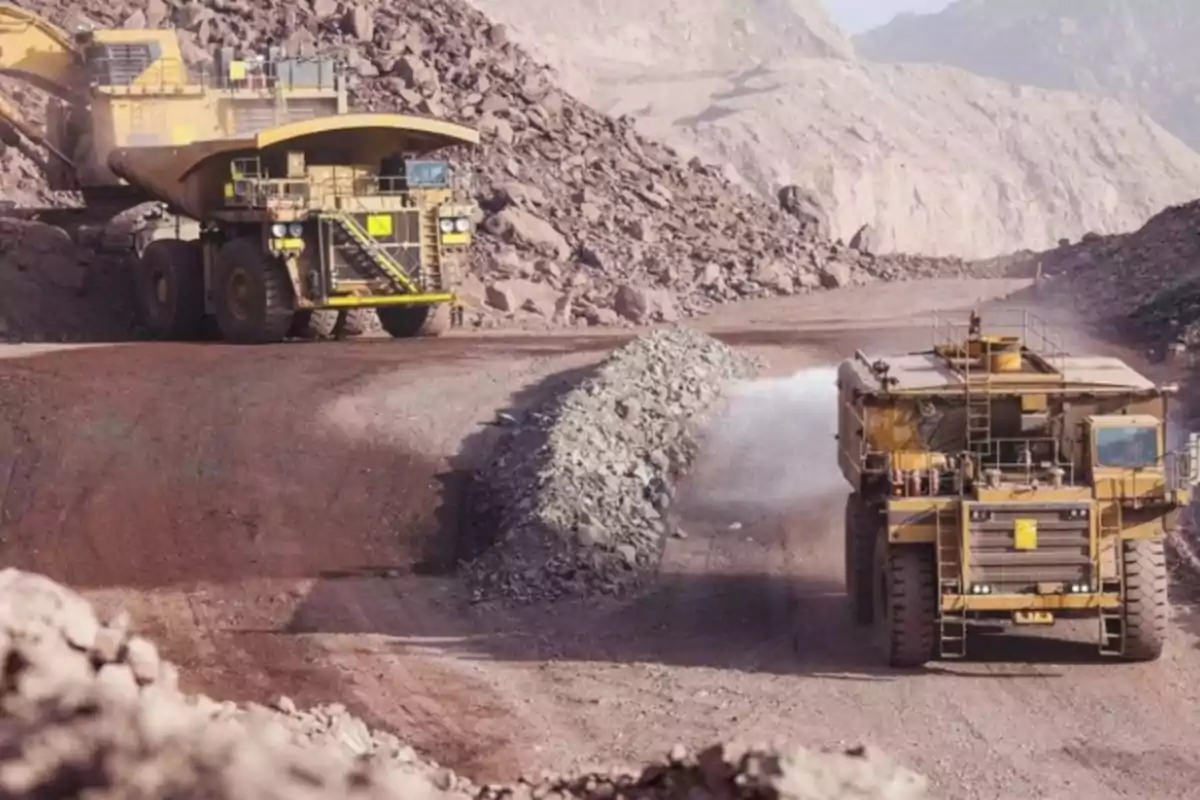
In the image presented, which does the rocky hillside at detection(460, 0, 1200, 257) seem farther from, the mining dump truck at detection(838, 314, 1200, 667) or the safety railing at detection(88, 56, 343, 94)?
the mining dump truck at detection(838, 314, 1200, 667)

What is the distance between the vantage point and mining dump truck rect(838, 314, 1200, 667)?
1328 cm

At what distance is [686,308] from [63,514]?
19991 mm

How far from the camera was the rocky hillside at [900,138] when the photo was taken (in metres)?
77.2

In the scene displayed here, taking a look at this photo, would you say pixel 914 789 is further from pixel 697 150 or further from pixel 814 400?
pixel 697 150

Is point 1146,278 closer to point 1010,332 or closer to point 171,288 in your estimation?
point 1010,332

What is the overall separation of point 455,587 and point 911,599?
4552mm

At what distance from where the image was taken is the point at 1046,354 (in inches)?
602

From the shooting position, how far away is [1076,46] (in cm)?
16825

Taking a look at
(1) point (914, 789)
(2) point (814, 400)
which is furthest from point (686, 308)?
(1) point (914, 789)

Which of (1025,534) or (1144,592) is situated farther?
(1144,592)

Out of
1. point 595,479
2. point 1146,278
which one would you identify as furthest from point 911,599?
point 1146,278

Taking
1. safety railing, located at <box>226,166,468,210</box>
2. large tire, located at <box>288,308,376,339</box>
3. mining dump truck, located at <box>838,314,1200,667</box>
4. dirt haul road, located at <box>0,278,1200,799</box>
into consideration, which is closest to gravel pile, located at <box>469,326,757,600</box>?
dirt haul road, located at <box>0,278,1200,799</box>

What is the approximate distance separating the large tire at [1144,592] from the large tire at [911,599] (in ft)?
4.22

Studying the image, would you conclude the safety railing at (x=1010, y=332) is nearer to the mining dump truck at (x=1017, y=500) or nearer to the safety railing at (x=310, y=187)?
the mining dump truck at (x=1017, y=500)
